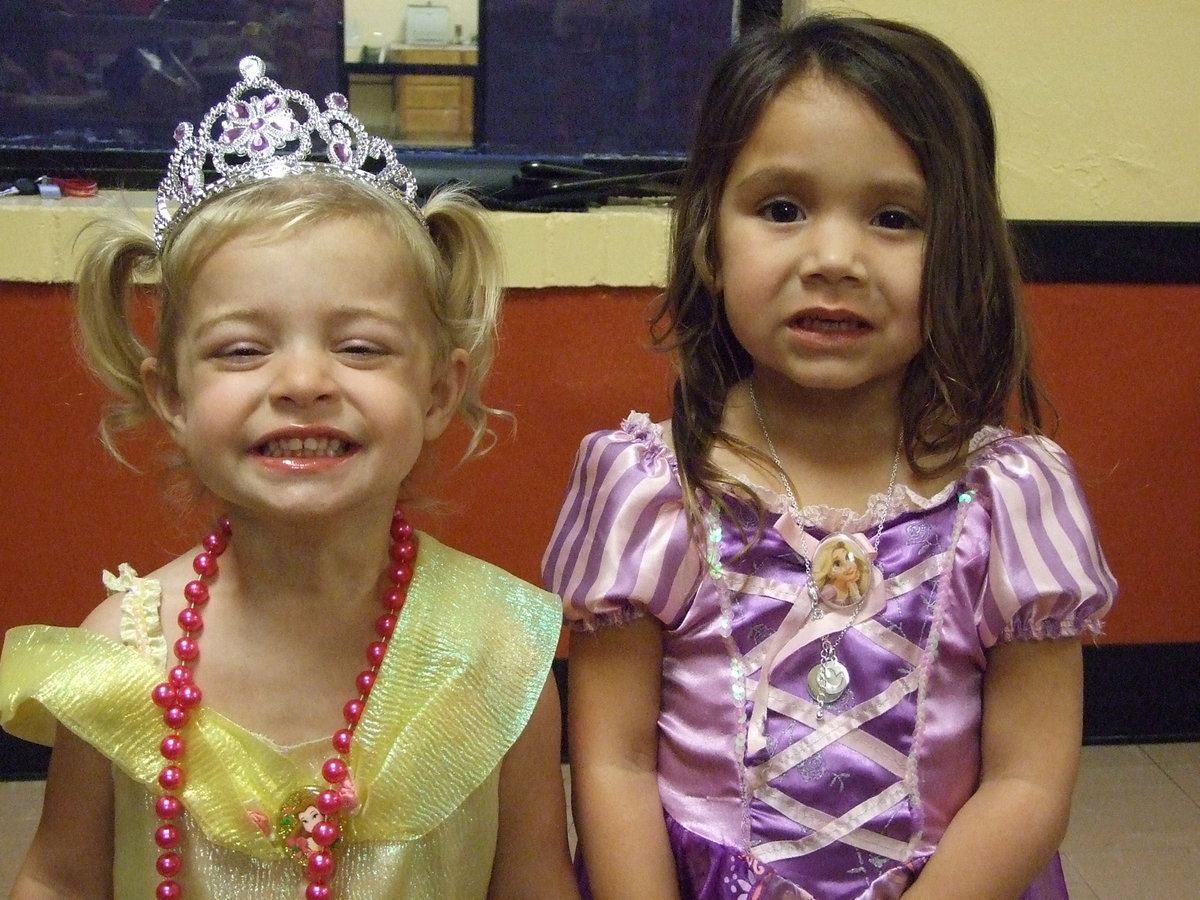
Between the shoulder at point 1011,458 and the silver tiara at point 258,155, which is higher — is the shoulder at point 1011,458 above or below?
below

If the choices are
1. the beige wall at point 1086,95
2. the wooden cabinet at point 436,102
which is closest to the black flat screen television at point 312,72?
the wooden cabinet at point 436,102

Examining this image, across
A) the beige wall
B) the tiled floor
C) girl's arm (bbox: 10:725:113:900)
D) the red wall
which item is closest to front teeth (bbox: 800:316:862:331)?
girl's arm (bbox: 10:725:113:900)

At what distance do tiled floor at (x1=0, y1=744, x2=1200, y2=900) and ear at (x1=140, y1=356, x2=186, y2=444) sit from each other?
3.27ft

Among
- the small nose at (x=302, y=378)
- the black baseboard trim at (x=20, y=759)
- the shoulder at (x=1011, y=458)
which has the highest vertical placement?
the small nose at (x=302, y=378)

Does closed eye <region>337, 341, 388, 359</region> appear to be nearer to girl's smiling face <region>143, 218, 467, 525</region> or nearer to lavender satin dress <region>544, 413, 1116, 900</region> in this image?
girl's smiling face <region>143, 218, 467, 525</region>

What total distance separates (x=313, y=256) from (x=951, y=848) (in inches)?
26.8

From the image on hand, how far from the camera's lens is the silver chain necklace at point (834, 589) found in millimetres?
1110

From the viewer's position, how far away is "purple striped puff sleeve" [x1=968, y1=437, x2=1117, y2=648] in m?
1.08

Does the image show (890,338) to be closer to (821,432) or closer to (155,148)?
(821,432)

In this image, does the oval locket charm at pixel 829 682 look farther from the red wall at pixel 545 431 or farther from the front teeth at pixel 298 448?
the red wall at pixel 545 431

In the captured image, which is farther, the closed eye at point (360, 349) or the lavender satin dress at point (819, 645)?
the lavender satin dress at point (819, 645)

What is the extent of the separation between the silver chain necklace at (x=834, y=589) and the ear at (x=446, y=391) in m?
0.30

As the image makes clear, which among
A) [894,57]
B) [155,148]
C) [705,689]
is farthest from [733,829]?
[155,148]

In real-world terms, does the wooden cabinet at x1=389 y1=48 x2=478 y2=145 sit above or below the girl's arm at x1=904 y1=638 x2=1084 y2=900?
above
